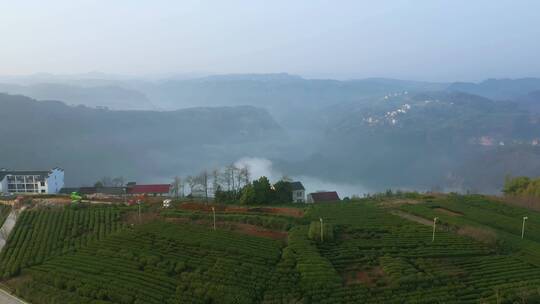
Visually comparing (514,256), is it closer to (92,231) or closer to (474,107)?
(92,231)

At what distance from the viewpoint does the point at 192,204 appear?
3794 cm

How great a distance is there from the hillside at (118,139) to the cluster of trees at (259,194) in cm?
5891

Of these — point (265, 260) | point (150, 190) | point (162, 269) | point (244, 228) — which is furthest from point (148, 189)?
point (265, 260)

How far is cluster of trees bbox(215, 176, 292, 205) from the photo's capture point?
3981 cm

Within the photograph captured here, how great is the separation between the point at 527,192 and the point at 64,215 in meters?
51.1

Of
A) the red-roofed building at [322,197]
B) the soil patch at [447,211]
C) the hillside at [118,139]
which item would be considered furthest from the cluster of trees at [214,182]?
the hillside at [118,139]

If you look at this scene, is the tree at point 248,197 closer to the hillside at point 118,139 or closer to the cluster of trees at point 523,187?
the cluster of trees at point 523,187

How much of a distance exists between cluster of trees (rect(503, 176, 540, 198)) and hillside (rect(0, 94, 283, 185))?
70767 millimetres

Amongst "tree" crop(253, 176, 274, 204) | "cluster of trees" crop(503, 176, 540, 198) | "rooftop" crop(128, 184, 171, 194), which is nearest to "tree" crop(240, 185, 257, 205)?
"tree" crop(253, 176, 274, 204)

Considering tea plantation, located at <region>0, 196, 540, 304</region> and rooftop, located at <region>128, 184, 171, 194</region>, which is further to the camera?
rooftop, located at <region>128, 184, 171, 194</region>

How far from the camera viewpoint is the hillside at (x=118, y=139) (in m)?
99.3

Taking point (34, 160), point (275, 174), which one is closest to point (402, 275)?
point (275, 174)

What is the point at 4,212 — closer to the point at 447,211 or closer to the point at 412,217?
the point at 412,217

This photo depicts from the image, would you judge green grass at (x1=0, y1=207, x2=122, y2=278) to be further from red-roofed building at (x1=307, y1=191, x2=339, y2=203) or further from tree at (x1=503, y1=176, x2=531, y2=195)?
tree at (x1=503, y1=176, x2=531, y2=195)
